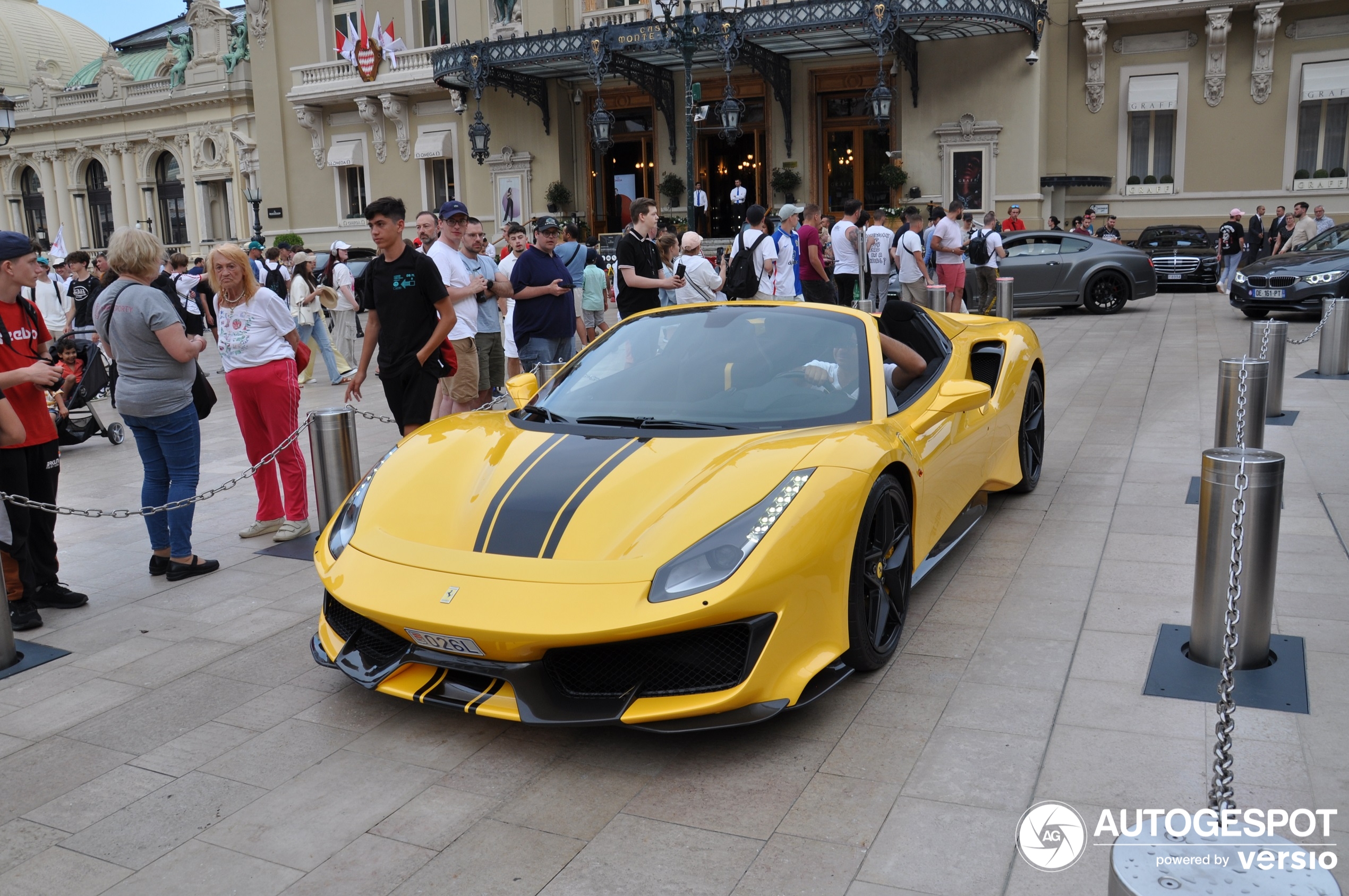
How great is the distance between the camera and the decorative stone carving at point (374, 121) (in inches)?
1332

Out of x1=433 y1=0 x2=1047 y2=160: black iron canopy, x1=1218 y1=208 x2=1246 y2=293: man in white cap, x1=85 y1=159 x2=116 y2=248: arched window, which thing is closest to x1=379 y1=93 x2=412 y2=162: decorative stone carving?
x1=433 y1=0 x2=1047 y2=160: black iron canopy

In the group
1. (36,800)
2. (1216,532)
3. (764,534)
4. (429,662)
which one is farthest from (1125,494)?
(36,800)

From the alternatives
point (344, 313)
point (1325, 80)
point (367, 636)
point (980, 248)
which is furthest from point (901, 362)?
point (1325, 80)

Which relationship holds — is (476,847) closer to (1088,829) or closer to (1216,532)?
(1088,829)

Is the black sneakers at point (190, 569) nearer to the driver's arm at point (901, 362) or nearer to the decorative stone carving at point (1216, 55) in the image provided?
the driver's arm at point (901, 362)

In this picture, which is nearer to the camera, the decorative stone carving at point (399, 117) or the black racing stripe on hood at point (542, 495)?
the black racing stripe on hood at point (542, 495)

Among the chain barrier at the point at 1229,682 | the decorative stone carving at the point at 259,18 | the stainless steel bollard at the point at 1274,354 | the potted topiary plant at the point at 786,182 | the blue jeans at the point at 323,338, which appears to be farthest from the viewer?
the decorative stone carving at the point at 259,18

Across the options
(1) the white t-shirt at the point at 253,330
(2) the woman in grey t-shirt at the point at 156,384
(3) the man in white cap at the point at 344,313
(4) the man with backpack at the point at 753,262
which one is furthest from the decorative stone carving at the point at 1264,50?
(2) the woman in grey t-shirt at the point at 156,384

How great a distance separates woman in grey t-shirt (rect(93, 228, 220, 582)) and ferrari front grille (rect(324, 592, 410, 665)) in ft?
7.54

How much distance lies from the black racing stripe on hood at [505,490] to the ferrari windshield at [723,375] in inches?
12.3

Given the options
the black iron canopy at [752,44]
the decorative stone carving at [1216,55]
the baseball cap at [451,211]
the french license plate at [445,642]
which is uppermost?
the black iron canopy at [752,44]

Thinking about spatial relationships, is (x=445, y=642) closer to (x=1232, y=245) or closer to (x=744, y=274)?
(x=744, y=274)

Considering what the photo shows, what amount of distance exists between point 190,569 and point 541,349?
3.65 m

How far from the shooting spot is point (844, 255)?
1402cm
